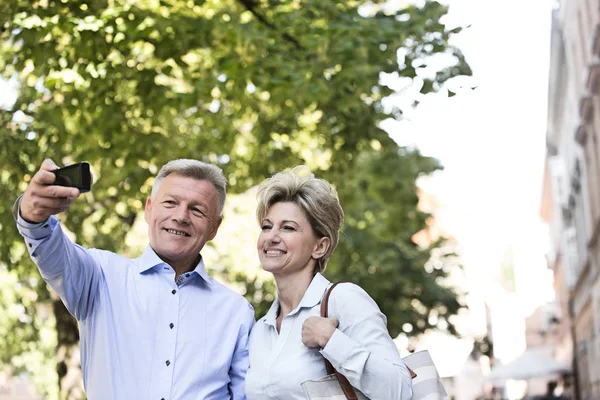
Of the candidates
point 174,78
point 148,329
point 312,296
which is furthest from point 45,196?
point 174,78

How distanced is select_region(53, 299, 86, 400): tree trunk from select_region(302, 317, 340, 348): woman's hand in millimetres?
8237

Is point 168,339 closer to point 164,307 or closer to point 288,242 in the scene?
point 164,307

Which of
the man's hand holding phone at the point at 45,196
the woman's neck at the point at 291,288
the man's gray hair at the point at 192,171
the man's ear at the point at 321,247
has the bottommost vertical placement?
the woman's neck at the point at 291,288

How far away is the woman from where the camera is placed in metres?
3.77

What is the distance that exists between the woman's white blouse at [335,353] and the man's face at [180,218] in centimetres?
44

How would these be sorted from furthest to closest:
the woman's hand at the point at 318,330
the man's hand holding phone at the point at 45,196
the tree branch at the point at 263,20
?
the tree branch at the point at 263,20, the woman's hand at the point at 318,330, the man's hand holding phone at the point at 45,196

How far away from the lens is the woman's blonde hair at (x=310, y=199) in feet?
14.0

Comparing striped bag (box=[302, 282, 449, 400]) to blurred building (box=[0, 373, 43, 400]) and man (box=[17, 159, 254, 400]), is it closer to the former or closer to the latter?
man (box=[17, 159, 254, 400])

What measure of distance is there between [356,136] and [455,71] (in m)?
2.31

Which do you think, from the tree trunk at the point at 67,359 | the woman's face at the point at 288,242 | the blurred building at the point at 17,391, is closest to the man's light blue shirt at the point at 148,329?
the woman's face at the point at 288,242

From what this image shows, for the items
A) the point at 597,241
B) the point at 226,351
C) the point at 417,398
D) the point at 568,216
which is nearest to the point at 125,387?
the point at 226,351

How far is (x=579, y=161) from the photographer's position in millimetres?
26484

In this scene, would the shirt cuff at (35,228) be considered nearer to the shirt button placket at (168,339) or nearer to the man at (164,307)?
the man at (164,307)

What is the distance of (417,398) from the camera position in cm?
387
